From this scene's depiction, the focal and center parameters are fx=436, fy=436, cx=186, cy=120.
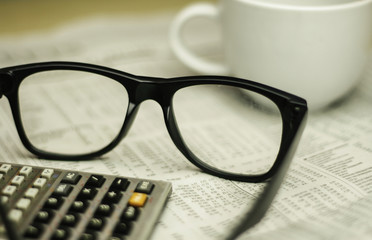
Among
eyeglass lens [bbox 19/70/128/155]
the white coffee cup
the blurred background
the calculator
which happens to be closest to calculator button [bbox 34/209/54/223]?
the calculator

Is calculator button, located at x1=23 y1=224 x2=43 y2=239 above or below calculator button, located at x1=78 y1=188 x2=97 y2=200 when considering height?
below

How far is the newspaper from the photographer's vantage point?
278 mm

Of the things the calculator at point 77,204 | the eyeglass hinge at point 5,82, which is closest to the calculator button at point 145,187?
the calculator at point 77,204

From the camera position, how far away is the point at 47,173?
12.0 inches

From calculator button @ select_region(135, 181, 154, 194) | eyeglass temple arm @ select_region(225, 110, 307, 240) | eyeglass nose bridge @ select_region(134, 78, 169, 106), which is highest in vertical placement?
eyeglass nose bridge @ select_region(134, 78, 169, 106)

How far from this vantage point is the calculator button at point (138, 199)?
28 cm

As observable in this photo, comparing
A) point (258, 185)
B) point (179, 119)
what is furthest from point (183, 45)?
point (258, 185)

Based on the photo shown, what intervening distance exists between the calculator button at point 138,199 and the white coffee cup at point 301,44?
0.56 ft

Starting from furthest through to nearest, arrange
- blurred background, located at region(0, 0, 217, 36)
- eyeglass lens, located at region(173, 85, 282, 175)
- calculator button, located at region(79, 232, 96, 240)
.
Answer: blurred background, located at region(0, 0, 217, 36), eyeglass lens, located at region(173, 85, 282, 175), calculator button, located at region(79, 232, 96, 240)

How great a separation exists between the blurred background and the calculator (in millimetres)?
373

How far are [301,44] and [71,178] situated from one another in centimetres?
22

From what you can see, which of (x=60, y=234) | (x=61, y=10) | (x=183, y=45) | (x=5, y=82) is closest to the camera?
(x=60, y=234)

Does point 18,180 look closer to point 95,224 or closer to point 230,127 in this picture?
point 95,224

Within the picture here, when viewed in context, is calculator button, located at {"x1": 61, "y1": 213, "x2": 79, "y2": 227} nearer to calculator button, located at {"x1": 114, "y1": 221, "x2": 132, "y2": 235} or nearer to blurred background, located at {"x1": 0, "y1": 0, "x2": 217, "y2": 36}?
calculator button, located at {"x1": 114, "y1": 221, "x2": 132, "y2": 235}
